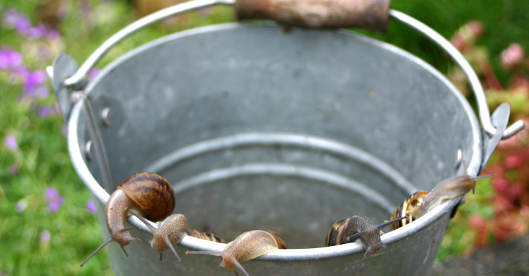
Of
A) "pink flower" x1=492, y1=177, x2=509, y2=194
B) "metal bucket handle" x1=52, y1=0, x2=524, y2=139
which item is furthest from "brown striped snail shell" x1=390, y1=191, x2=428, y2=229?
"pink flower" x1=492, y1=177, x2=509, y2=194

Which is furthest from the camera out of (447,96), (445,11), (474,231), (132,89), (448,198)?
(445,11)

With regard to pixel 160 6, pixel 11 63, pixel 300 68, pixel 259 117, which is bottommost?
pixel 11 63

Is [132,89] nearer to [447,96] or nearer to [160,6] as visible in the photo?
[447,96]

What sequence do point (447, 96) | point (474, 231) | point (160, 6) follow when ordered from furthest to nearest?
point (160, 6) < point (474, 231) < point (447, 96)

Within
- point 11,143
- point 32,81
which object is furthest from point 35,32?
point 11,143

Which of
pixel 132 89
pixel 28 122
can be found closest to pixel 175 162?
pixel 132 89

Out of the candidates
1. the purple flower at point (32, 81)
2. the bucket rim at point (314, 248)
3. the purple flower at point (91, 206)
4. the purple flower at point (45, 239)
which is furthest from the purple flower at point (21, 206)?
the bucket rim at point (314, 248)

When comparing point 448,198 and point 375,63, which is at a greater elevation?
point 375,63
